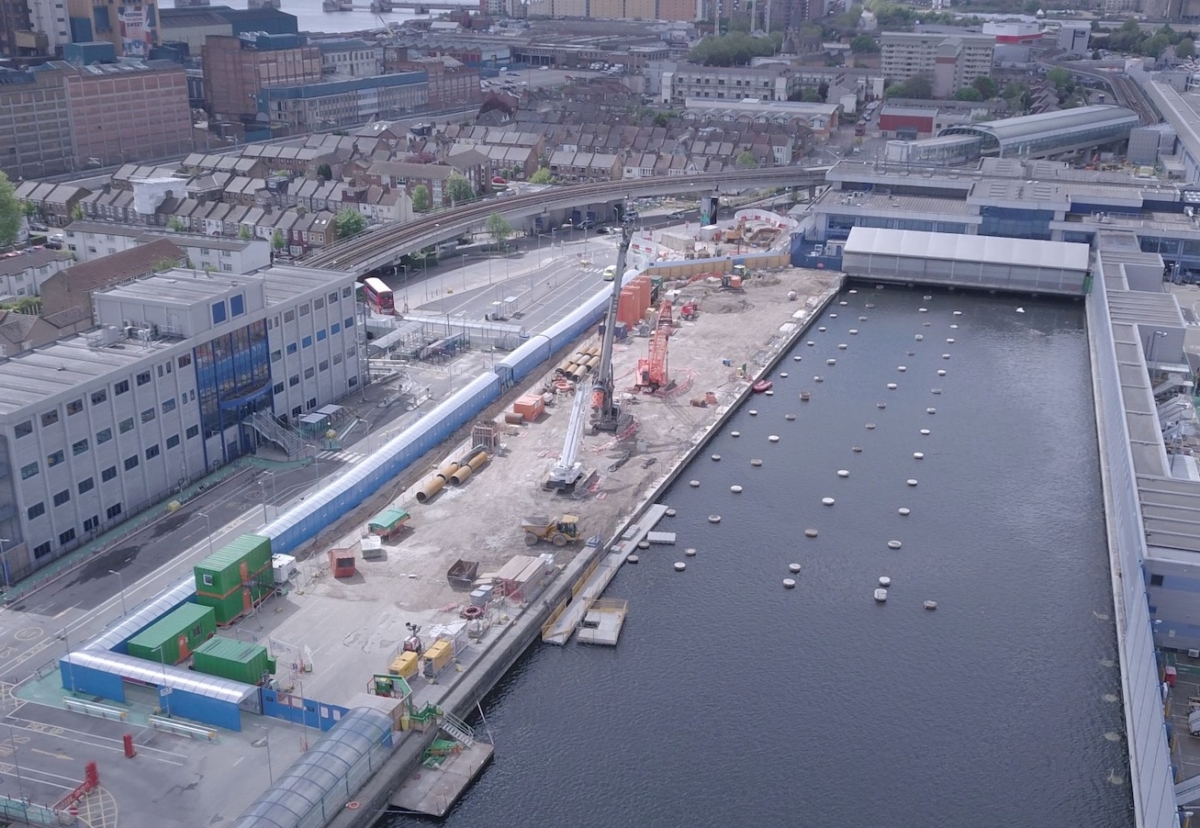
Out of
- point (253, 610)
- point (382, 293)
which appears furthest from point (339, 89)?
point (253, 610)

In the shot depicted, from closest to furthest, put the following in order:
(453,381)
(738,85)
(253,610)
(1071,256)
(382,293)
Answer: (253,610) → (453,381) → (382,293) → (1071,256) → (738,85)

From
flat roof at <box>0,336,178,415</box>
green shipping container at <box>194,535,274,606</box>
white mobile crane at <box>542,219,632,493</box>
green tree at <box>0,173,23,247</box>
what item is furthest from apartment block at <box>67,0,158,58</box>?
green shipping container at <box>194,535,274,606</box>

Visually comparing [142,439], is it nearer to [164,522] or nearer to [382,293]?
[164,522]

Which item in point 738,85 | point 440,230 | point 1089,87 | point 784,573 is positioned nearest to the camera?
point 784,573

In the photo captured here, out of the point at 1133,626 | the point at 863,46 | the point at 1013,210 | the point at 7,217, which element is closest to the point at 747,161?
the point at 1013,210

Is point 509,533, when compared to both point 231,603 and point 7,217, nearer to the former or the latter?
point 231,603

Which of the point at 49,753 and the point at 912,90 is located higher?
the point at 912,90

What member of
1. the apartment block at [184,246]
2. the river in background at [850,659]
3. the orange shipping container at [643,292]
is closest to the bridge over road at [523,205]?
the apartment block at [184,246]
